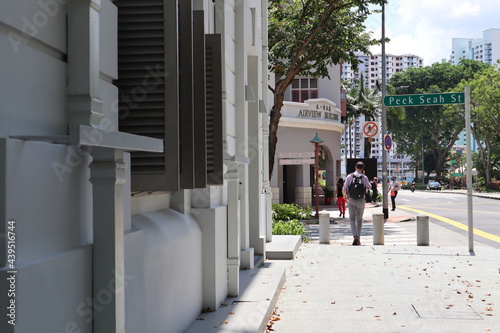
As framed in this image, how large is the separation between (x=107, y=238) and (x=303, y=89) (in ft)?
110

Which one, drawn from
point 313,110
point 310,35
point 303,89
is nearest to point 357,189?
point 310,35

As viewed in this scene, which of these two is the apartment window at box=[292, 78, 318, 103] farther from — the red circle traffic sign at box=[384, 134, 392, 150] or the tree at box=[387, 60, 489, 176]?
the tree at box=[387, 60, 489, 176]

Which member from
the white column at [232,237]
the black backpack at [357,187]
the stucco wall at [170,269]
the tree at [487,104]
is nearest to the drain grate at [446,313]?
the white column at [232,237]

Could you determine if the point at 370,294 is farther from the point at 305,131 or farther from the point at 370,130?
the point at 305,131

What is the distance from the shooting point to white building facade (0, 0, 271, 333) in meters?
2.51

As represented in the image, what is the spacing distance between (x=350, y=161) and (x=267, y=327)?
25163 millimetres

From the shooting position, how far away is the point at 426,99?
42.4 ft

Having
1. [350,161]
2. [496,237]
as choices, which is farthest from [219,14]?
[350,161]

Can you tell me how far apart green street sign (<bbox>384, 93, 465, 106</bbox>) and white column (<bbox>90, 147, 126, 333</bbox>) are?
1064 cm

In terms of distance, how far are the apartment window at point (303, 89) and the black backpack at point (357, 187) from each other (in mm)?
22980

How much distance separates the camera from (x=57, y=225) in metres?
2.79

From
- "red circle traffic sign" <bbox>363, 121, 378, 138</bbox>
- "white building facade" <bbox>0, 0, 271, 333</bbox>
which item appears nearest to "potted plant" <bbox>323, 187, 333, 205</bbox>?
"red circle traffic sign" <bbox>363, 121, 378, 138</bbox>

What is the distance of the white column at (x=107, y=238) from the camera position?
3.05 m

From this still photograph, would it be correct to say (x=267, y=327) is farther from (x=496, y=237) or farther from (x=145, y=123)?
(x=496, y=237)
